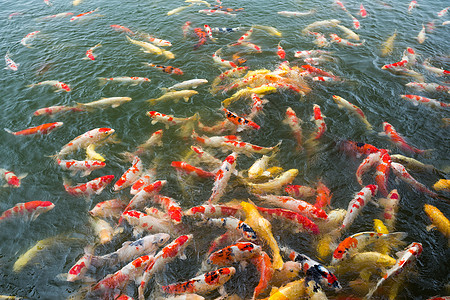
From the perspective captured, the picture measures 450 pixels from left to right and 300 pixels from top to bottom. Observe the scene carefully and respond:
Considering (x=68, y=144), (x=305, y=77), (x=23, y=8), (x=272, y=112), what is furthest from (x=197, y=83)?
(x=23, y=8)

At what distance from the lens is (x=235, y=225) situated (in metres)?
4.91

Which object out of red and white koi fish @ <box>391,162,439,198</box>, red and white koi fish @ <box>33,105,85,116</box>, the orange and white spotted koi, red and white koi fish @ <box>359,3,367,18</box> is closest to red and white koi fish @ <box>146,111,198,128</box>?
the orange and white spotted koi

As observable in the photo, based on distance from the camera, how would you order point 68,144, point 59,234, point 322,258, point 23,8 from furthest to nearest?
point 23,8 < point 68,144 < point 59,234 < point 322,258

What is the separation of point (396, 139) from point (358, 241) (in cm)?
322

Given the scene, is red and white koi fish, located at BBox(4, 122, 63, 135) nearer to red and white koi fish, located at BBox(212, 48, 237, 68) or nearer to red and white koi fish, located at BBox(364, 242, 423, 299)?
red and white koi fish, located at BBox(212, 48, 237, 68)

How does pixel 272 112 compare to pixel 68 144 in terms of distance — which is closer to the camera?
pixel 68 144

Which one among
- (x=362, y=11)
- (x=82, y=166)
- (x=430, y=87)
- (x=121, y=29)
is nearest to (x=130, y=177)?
(x=82, y=166)

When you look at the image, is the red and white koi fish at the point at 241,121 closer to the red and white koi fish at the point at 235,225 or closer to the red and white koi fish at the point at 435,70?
the red and white koi fish at the point at 235,225

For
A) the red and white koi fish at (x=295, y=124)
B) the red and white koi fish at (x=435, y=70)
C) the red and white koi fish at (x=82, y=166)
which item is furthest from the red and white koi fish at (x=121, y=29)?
the red and white koi fish at (x=435, y=70)

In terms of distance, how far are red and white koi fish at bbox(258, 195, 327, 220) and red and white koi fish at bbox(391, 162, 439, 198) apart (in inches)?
79.9

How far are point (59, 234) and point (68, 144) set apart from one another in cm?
232

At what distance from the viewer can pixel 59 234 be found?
17.2 feet

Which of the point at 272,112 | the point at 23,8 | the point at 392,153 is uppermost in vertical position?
the point at 23,8

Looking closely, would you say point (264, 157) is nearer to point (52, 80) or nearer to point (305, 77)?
point (305, 77)
